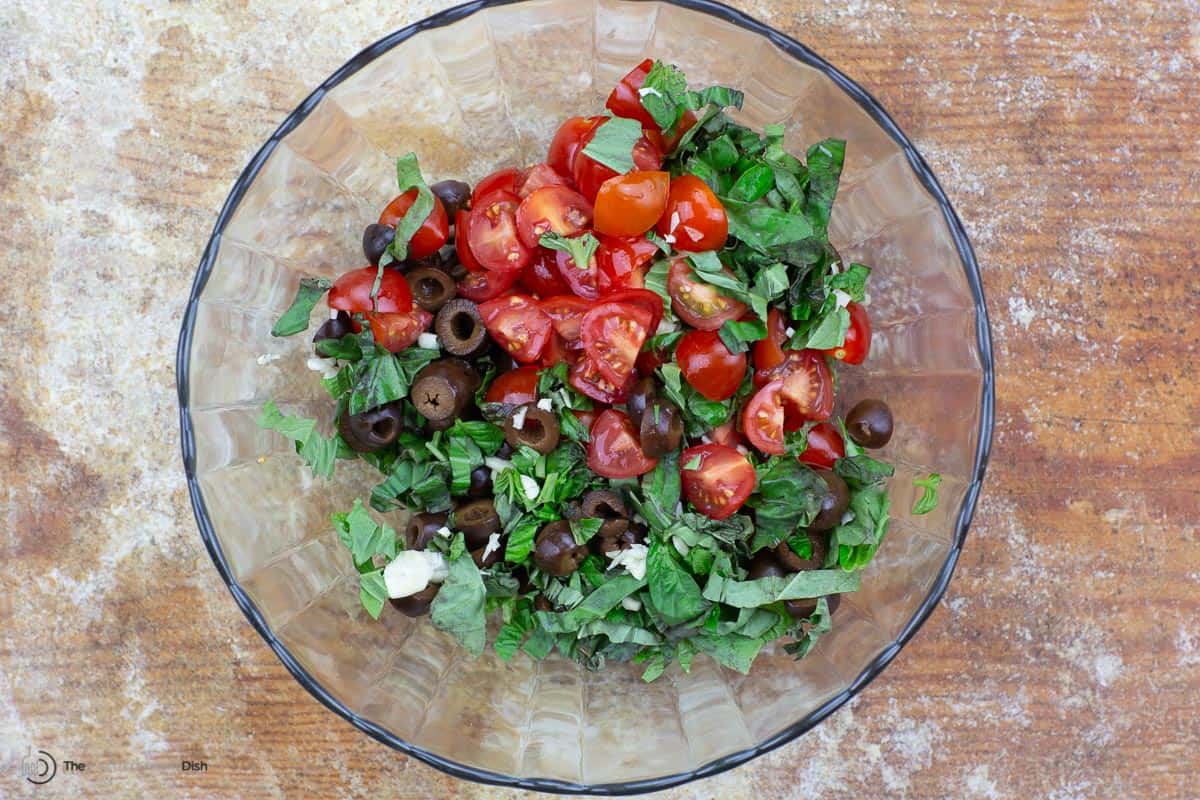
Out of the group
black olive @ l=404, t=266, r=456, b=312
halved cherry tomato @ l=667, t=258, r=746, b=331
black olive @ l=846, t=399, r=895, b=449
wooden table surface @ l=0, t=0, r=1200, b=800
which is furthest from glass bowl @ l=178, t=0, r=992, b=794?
halved cherry tomato @ l=667, t=258, r=746, b=331

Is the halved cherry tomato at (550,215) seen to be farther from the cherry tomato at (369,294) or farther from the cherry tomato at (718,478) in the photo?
the cherry tomato at (718,478)

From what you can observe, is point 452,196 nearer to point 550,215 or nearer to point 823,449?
point 550,215

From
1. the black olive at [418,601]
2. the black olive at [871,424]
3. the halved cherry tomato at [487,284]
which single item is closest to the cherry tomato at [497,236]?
the halved cherry tomato at [487,284]

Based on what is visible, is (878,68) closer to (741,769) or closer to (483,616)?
(483,616)

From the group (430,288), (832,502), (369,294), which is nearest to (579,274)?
(430,288)

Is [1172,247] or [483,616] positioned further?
[1172,247]

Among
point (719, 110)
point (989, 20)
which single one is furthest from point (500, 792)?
point (989, 20)

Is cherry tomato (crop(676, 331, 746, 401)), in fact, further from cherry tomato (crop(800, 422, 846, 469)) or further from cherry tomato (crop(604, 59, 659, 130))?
cherry tomato (crop(604, 59, 659, 130))
